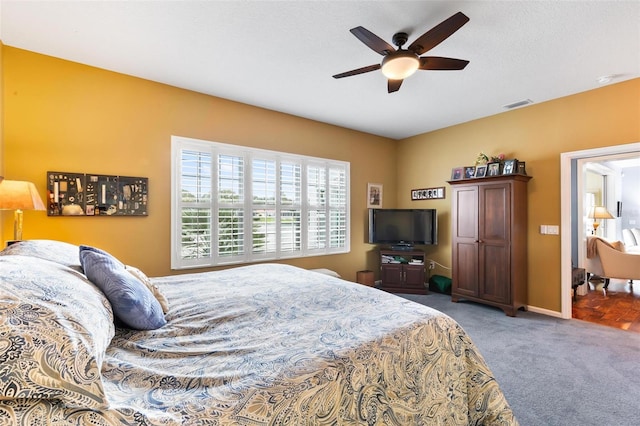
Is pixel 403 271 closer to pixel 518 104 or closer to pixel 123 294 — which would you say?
pixel 518 104

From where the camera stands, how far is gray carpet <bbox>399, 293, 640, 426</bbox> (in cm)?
194

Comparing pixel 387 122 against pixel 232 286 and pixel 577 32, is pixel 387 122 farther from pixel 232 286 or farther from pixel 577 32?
pixel 232 286

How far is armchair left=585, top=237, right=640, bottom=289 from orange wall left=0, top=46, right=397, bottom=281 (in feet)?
18.8

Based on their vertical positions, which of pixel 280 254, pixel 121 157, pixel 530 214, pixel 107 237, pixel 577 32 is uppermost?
pixel 577 32

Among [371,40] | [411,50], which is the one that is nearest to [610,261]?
[411,50]

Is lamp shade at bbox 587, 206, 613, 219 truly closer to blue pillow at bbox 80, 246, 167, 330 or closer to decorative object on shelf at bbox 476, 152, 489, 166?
decorative object on shelf at bbox 476, 152, 489, 166

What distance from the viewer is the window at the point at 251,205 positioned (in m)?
3.54

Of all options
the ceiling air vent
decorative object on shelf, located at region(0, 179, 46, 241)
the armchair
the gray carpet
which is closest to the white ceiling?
the ceiling air vent

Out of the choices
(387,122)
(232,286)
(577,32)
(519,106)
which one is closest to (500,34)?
(577,32)

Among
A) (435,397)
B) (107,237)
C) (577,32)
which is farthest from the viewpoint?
(107,237)

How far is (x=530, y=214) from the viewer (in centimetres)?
403

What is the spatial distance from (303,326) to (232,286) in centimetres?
87

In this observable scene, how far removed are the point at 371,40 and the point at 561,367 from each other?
305 cm

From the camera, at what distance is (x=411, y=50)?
2273mm
